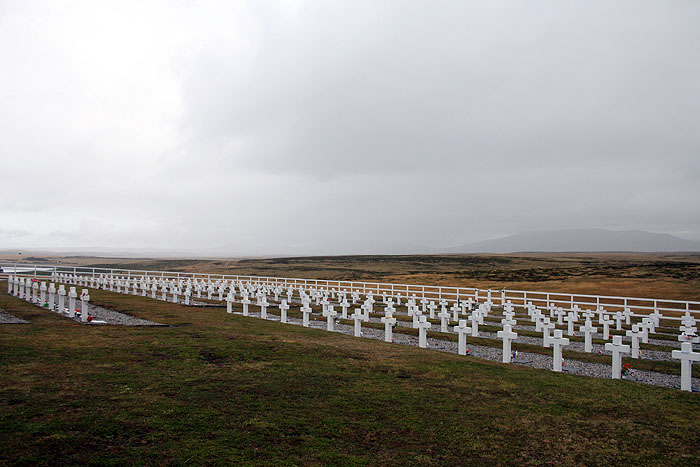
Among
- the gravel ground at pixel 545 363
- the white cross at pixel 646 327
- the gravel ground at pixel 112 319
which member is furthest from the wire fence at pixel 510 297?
the gravel ground at pixel 112 319

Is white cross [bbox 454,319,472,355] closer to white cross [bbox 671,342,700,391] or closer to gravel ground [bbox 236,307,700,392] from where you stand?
gravel ground [bbox 236,307,700,392]

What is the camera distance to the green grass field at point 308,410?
15.3 feet

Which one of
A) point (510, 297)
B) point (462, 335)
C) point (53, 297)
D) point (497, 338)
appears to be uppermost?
point (53, 297)

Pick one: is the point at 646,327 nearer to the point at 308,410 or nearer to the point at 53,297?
the point at 308,410

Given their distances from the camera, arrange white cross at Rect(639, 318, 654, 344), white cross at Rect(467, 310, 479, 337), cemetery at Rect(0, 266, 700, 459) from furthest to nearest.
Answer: white cross at Rect(467, 310, 479, 337) → white cross at Rect(639, 318, 654, 344) → cemetery at Rect(0, 266, 700, 459)

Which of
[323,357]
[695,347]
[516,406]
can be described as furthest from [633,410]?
[695,347]

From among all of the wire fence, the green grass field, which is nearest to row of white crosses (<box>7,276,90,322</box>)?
the green grass field

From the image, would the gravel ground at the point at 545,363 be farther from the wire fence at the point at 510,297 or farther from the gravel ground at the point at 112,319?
the gravel ground at the point at 112,319

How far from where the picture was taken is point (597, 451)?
4.99 m

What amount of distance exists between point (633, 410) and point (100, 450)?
7324 millimetres

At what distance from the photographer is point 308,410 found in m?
6.00

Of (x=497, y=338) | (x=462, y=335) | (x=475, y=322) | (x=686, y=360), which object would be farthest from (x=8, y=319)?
(x=686, y=360)

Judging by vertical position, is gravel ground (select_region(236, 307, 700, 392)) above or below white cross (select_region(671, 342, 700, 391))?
below

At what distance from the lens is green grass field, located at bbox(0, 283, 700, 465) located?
4.67 m
